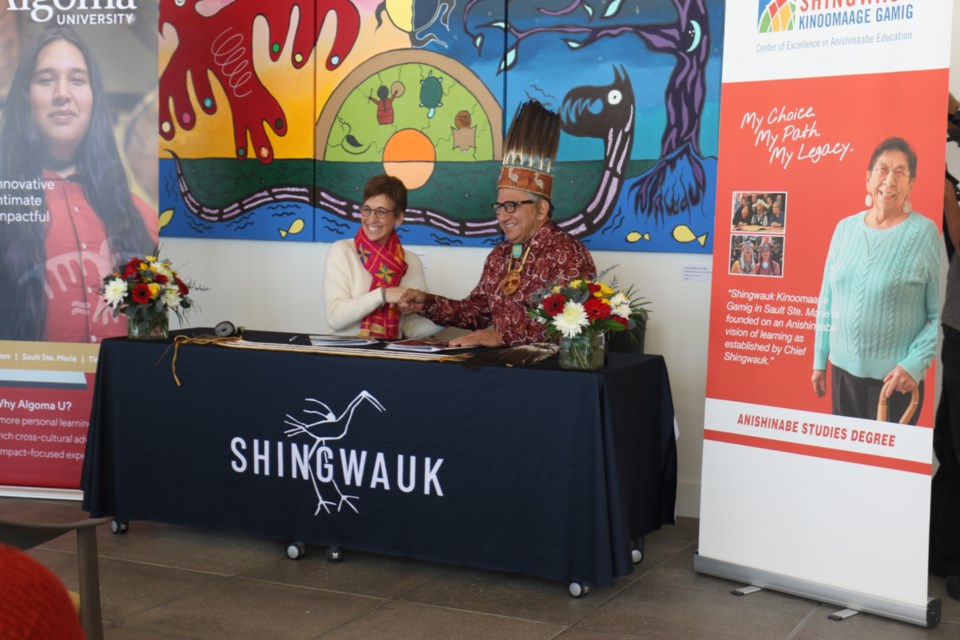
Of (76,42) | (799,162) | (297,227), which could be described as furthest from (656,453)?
(76,42)

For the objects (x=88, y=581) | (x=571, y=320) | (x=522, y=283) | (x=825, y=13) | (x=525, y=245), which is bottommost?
(x=88, y=581)

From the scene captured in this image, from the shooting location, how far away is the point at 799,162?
3.90m

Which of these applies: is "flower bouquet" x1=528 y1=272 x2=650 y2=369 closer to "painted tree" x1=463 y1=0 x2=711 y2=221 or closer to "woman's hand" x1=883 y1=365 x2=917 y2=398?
"woman's hand" x1=883 y1=365 x2=917 y2=398

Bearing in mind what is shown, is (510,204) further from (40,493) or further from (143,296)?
(40,493)

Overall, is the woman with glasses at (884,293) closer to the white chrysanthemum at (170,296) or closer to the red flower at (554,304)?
the red flower at (554,304)

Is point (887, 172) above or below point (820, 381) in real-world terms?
above

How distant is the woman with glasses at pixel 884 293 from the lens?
365cm

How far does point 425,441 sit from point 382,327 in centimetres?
94

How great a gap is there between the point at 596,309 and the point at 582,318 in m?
0.07

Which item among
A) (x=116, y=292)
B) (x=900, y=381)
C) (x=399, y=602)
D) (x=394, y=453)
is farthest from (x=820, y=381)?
(x=116, y=292)

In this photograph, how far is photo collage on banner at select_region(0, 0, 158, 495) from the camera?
5.20m

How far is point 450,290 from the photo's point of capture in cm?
563

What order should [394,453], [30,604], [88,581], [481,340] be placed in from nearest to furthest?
[30,604] → [88,581] → [394,453] → [481,340]

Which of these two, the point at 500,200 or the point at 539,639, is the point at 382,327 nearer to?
the point at 500,200
